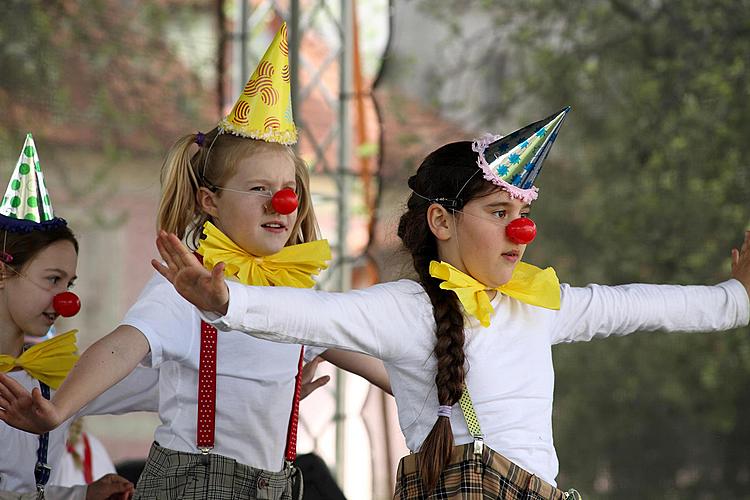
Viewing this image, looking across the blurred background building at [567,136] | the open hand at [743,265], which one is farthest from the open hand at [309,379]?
the blurred background building at [567,136]

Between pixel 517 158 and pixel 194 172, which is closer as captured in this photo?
pixel 517 158

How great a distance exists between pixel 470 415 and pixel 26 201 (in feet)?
3.31

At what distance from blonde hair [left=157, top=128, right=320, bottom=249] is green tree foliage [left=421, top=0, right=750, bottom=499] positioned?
2.78 meters

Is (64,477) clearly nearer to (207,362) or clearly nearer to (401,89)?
(207,362)

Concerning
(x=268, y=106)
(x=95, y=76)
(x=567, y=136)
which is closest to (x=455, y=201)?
(x=268, y=106)

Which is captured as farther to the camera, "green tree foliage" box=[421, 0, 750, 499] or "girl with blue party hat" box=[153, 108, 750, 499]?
"green tree foliage" box=[421, 0, 750, 499]

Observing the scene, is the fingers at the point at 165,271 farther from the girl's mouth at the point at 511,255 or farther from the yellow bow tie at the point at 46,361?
the yellow bow tie at the point at 46,361

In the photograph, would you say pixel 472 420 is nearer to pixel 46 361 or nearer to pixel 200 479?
pixel 200 479

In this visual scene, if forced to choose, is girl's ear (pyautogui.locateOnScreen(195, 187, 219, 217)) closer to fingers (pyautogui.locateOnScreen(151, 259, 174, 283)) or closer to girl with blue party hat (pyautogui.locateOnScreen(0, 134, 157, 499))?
girl with blue party hat (pyautogui.locateOnScreen(0, 134, 157, 499))

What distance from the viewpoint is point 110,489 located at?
1.92m

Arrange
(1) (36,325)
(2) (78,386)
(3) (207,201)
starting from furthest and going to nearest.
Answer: (1) (36,325) < (3) (207,201) < (2) (78,386)

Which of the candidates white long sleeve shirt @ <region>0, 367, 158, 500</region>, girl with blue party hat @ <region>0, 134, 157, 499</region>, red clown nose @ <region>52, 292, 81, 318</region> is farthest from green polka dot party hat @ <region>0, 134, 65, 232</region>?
white long sleeve shirt @ <region>0, 367, 158, 500</region>

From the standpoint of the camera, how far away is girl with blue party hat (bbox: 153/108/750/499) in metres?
1.50

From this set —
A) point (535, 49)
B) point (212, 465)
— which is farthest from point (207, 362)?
point (535, 49)
